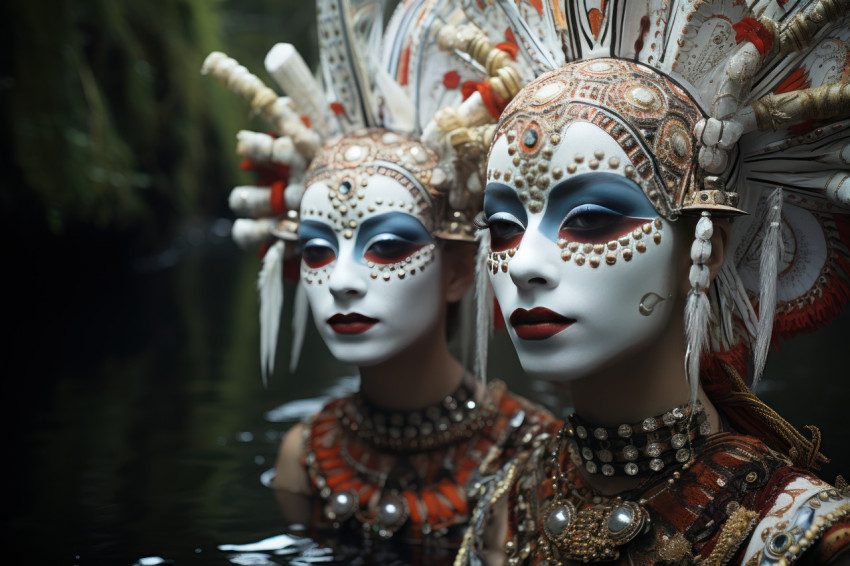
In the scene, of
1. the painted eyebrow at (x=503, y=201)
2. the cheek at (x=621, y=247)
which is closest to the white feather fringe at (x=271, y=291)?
the painted eyebrow at (x=503, y=201)

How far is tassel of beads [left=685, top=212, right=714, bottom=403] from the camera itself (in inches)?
69.0

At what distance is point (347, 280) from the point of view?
246cm

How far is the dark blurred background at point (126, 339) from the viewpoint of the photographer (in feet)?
9.03

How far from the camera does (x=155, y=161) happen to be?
5746 millimetres

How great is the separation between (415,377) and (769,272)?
1.18m

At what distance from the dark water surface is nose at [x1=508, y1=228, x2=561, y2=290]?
105 centimetres

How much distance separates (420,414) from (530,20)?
3.81 ft

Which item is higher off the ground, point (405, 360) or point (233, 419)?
point (405, 360)

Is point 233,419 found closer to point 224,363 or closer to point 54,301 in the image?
point 224,363

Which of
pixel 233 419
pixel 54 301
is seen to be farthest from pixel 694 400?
pixel 54 301

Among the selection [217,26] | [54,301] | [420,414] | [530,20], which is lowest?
[420,414]

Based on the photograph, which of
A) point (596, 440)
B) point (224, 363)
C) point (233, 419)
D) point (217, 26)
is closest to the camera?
point (596, 440)

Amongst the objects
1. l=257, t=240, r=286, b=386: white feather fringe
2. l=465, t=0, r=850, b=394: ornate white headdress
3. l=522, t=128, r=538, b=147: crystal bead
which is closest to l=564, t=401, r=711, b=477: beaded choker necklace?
l=465, t=0, r=850, b=394: ornate white headdress

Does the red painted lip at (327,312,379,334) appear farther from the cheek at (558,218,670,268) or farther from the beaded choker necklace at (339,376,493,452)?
the cheek at (558,218,670,268)
